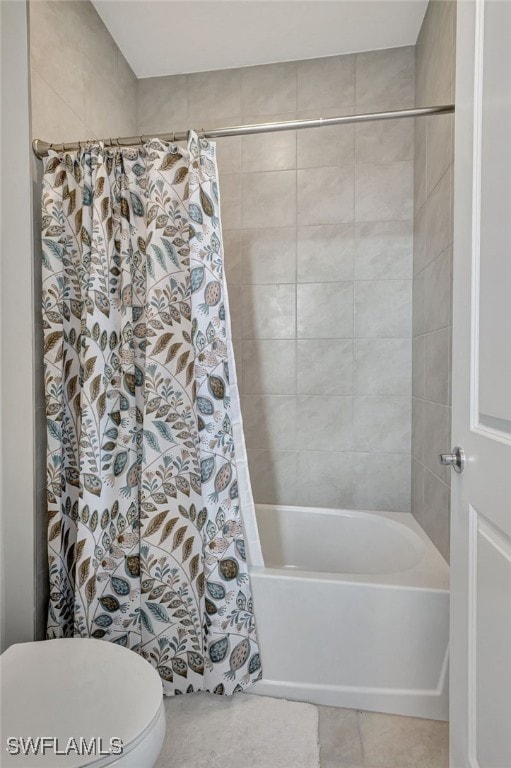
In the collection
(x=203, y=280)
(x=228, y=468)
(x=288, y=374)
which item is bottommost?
(x=228, y=468)

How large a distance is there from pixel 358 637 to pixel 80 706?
91 cm

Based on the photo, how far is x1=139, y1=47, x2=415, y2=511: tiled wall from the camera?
84.7 inches

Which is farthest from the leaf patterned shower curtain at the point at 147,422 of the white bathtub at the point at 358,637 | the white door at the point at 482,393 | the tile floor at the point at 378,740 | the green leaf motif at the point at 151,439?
the white door at the point at 482,393

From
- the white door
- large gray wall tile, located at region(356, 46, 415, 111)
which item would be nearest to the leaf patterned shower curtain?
the white door

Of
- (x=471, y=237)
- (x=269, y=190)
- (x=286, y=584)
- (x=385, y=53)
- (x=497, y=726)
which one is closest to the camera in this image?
(x=497, y=726)

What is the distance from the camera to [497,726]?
835mm

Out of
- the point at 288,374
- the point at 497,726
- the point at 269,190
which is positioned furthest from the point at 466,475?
the point at 269,190

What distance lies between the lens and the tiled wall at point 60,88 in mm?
1514

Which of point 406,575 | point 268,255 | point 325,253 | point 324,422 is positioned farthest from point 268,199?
point 406,575

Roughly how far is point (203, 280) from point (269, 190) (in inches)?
42.6

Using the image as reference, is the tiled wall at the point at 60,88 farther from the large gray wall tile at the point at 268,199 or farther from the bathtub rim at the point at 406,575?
the bathtub rim at the point at 406,575

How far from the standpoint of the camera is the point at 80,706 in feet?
3.24

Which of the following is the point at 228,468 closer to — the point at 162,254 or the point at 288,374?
the point at 162,254

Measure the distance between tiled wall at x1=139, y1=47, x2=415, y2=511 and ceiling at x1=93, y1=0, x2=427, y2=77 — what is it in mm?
81
